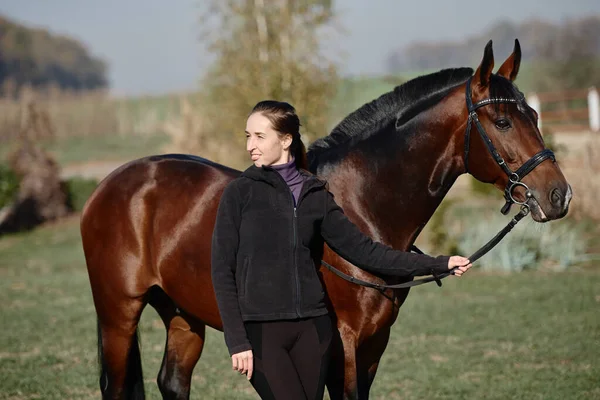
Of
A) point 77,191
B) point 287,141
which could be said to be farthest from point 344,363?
point 77,191

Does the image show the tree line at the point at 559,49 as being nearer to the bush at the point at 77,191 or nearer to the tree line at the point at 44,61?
the bush at the point at 77,191

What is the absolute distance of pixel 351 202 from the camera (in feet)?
12.1

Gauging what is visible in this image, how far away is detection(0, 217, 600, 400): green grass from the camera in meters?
5.73

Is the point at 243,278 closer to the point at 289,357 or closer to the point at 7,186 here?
the point at 289,357

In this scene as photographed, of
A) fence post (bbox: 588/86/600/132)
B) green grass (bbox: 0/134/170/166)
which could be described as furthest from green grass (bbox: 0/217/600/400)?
green grass (bbox: 0/134/170/166)

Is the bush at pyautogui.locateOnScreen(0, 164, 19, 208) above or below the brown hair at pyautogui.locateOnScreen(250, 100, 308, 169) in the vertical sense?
below

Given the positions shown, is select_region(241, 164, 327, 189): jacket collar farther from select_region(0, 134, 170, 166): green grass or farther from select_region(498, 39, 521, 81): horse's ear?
select_region(0, 134, 170, 166): green grass

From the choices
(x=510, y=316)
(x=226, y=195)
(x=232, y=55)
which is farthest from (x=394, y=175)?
(x=232, y=55)

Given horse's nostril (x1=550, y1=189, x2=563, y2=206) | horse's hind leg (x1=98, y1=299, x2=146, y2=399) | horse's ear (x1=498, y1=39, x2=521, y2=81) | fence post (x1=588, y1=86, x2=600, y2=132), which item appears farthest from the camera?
fence post (x1=588, y1=86, x2=600, y2=132)

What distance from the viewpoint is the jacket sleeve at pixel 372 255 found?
325 cm

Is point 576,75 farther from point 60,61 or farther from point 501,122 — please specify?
point 60,61

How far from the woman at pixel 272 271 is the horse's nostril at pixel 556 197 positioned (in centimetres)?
106

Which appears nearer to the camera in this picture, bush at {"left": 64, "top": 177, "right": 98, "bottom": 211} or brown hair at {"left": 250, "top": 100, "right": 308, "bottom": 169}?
brown hair at {"left": 250, "top": 100, "right": 308, "bottom": 169}

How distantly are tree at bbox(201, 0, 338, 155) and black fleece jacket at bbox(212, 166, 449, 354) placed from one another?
30.5 feet
